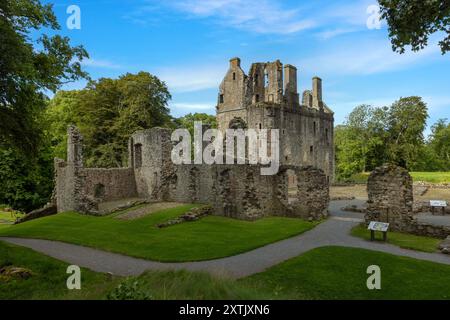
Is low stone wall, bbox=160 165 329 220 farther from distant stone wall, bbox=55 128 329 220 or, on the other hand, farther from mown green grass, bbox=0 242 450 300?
mown green grass, bbox=0 242 450 300

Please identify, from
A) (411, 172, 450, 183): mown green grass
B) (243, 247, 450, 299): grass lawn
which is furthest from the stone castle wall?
(411, 172, 450, 183): mown green grass

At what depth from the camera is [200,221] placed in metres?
20.4

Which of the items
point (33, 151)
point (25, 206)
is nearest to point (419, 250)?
point (33, 151)

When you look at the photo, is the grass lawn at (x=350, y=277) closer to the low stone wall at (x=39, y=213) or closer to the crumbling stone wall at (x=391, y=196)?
the crumbling stone wall at (x=391, y=196)

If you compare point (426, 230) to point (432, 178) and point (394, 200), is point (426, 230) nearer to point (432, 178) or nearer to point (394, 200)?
point (394, 200)

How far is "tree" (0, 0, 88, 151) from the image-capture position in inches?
459

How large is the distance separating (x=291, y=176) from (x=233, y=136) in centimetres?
884

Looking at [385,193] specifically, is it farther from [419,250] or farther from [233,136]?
[233,136]

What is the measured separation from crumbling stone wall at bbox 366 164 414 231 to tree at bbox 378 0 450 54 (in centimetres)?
799

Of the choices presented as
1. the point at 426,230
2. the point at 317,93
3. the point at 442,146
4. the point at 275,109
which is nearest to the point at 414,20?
the point at 426,230

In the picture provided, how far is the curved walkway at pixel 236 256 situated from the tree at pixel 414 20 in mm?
7596

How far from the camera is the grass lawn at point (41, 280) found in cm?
915

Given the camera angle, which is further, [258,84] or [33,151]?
[258,84]

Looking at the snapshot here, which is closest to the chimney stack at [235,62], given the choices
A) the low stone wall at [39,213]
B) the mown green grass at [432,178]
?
the low stone wall at [39,213]
